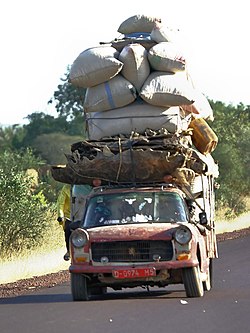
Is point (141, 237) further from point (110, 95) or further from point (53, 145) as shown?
point (53, 145)

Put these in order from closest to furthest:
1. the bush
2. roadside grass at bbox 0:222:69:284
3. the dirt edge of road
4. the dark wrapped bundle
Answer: the dark wrapped bundle, the dirt edge of road, roadside grass at bbox 0:222:69:284, the bush

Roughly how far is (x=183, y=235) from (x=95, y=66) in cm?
413

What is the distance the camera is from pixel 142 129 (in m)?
18.6

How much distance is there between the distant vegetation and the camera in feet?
93.3

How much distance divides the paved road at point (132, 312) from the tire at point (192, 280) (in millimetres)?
178

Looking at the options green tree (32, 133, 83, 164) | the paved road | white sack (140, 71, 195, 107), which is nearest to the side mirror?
the paved road

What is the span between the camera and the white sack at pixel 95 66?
61.4ft

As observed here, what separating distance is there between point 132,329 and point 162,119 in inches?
270

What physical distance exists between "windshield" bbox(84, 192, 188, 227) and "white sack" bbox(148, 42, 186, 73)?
9.21 ft

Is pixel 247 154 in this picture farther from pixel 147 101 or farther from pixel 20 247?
pixel 147 101

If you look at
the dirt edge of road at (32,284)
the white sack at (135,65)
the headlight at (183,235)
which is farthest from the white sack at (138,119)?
the headlight at (183,235)

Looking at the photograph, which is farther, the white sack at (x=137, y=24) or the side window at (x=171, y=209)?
the white sack at (x=137, y=24)

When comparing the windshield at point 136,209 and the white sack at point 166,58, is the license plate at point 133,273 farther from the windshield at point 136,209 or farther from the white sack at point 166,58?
the white sack at point 166,58

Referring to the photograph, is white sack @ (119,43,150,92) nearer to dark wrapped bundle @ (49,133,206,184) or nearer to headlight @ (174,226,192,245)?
dark wrapped bundle @ (49,133,206,184)
